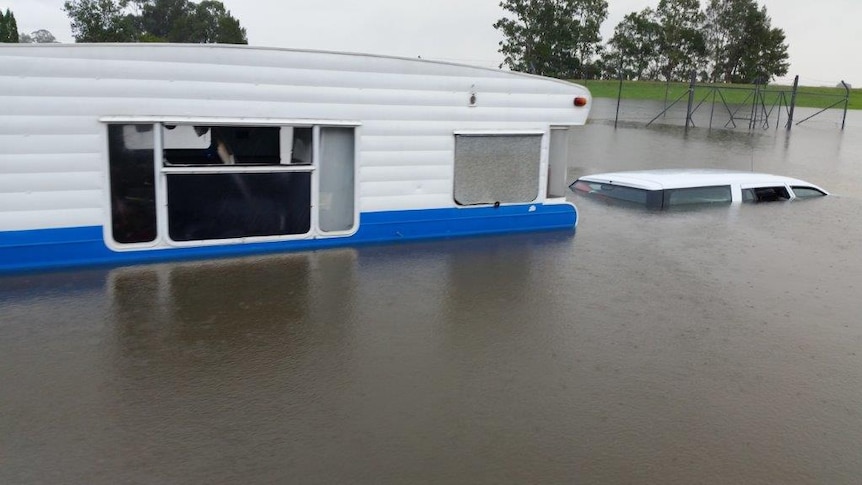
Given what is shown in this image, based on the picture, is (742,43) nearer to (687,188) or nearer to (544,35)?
(544,35)

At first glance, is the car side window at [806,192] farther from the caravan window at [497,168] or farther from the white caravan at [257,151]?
the caravan window at [497,168]

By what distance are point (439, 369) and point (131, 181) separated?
14.6 ft

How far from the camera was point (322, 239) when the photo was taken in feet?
31.1

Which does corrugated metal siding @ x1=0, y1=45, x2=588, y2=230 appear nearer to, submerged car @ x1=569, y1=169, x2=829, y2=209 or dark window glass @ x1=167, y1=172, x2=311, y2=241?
dark window glass @ x1=167, y1=172, x2=311, y2=241

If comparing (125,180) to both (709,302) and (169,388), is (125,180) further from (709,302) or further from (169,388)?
(709,302)

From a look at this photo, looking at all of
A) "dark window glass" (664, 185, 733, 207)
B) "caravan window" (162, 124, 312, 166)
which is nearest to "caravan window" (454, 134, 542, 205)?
"caravan window" (162, 124, 312, 166)

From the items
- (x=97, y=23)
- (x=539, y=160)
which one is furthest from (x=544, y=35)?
(x=539, y=160)

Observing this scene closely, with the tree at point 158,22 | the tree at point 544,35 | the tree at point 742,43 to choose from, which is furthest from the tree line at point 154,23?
the tree at point 742,43

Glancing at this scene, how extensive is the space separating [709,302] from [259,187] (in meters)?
5.31

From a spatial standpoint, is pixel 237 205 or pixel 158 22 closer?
pixel 237 205

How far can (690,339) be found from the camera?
6852mm

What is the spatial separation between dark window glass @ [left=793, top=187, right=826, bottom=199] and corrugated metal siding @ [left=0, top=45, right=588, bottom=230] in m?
6.98

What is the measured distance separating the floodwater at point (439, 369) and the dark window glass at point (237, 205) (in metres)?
0.47

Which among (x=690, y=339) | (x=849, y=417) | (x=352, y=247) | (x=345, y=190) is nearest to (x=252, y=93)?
(x=345, y=190)
